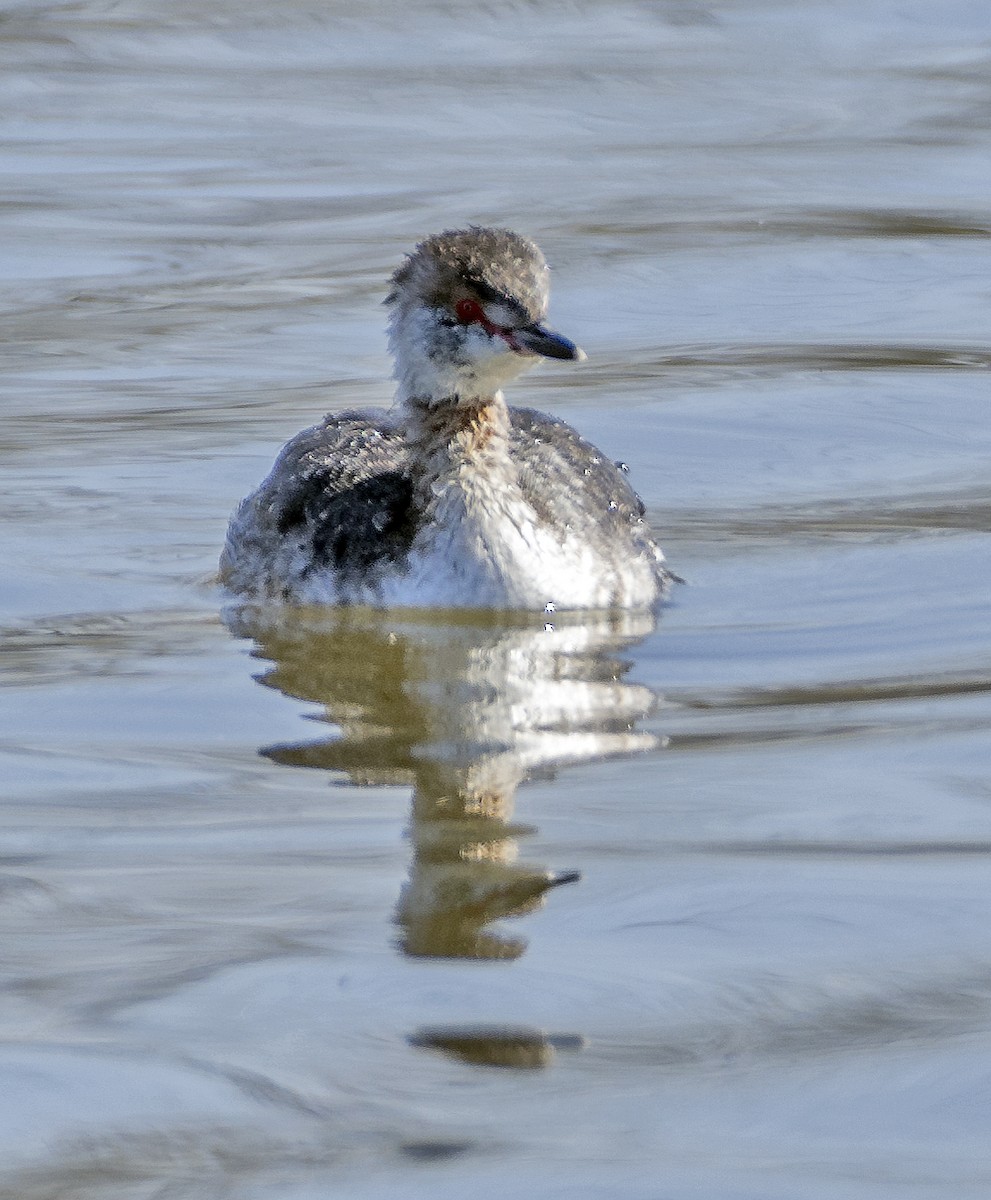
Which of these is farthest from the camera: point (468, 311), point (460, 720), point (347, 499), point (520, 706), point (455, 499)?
point (347, 499)

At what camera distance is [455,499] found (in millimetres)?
8734

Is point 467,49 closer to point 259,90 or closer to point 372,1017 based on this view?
point 259,90

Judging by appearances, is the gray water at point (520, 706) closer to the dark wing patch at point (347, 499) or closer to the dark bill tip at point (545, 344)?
the dark wing patch at point (347, 499)

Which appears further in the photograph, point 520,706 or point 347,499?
point 347,499

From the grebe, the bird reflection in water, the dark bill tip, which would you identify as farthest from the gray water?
the dark bill tip

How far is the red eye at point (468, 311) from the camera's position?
854cm

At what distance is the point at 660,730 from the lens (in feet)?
23.0

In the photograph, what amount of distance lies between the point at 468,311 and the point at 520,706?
182cm

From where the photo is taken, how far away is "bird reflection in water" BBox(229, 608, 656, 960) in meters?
5.68

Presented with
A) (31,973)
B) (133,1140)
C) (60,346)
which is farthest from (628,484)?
(133,1140)

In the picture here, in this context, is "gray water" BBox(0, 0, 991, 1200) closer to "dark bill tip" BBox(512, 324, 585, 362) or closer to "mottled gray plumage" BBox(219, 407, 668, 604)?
"mottled gray plumage" BBox(219, 407, 668, 604)

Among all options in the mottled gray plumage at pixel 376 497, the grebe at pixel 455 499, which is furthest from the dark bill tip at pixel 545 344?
the mottled gray plumage at pixel 376 497

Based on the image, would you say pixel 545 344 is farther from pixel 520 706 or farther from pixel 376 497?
pixel 520 706

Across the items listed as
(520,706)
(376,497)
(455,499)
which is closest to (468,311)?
(455,499)
